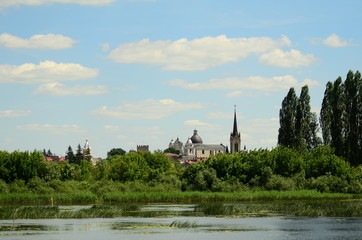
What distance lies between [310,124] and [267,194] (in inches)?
890

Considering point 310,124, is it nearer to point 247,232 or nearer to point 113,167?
point 113,167

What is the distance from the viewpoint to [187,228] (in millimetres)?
Result: 47594

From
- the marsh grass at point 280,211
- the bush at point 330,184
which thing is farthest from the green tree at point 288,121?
the marsh grass at point 280,211

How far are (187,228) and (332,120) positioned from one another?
4987 centimetres

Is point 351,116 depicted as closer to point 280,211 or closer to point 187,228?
point 280,211

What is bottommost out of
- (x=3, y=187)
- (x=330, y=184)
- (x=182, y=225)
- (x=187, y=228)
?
(x=187, y=228)

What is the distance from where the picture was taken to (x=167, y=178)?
92938 mm

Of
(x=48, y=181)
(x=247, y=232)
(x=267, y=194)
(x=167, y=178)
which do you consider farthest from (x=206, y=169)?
(x=247, y=232)

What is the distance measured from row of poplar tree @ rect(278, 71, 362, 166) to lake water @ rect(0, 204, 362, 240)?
124 feet

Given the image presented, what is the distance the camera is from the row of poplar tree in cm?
9169

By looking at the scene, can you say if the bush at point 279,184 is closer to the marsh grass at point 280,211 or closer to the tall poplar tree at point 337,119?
the tall poplar tree at point 337,119

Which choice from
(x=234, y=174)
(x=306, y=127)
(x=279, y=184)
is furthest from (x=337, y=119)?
(x=234, y=174)

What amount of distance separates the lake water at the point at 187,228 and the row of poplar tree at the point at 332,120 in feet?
124

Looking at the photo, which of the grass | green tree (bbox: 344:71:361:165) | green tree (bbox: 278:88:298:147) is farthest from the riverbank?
green tree (bbox: 278:88:298:147)
